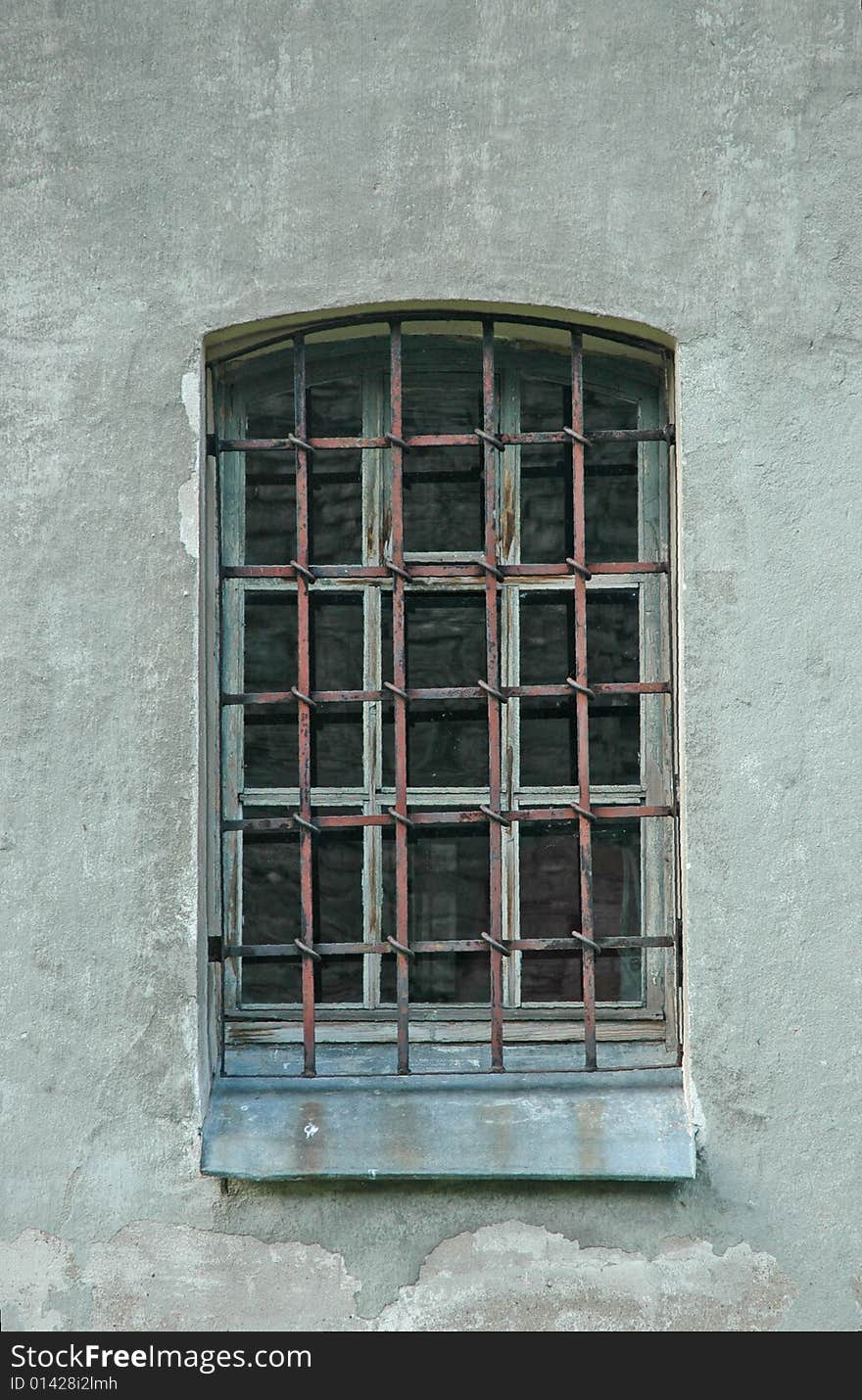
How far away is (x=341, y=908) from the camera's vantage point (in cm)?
306

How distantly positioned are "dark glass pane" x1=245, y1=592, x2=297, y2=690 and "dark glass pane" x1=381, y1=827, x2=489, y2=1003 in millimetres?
507

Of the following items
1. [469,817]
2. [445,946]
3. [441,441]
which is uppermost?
[441,441]

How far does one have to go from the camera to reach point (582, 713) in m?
2.80

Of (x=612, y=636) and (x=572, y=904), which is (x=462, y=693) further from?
(x=572, y=904)

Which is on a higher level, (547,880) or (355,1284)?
(547,880)

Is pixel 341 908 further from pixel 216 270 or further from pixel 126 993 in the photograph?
pixel 216 270

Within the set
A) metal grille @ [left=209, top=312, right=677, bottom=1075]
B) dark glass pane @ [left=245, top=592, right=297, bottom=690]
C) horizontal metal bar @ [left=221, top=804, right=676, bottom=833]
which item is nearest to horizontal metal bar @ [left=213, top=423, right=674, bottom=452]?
metal grille @ [left=209, top=312, right=677, bottom=1075]

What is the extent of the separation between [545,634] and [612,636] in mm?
175

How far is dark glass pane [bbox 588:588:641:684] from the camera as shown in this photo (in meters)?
3.06

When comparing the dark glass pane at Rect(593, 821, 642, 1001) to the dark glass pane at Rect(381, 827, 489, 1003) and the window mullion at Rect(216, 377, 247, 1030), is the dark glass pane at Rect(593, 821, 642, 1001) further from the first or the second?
the window mullion at Rect(216, 377, 247, 1030)

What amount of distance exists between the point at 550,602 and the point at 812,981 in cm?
112

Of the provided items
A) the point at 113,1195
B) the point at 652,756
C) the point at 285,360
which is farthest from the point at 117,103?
the point at 113,1195

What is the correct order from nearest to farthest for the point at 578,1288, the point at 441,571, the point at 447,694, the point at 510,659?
the point at 578,1288 → the point at 447,694 → the point at 441,571 → the point at 510,659

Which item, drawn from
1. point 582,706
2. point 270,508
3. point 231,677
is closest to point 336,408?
point 270,508
